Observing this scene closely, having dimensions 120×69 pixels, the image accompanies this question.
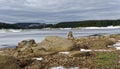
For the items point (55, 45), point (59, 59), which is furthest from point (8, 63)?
point (55, 45)

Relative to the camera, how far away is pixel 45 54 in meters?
23.6

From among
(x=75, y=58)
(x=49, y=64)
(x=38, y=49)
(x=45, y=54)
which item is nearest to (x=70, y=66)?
(x=49, y=64)

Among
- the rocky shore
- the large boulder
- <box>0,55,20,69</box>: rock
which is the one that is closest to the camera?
<box>0,55,20,69</box>: rock

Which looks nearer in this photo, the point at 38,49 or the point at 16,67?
the point at 16,67

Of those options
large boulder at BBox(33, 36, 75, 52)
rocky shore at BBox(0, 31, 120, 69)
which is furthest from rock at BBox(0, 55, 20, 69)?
large boulder at BBox(33, 36, 75, 52)

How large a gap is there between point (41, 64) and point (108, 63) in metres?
3.42

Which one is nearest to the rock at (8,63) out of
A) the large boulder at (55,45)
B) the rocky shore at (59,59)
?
the rocky shore at (59,59)

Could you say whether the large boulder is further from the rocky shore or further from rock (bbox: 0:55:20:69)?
rock (bbox: 0:55:20:69)

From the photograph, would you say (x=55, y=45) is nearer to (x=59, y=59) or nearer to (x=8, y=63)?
(x=59, y=59)

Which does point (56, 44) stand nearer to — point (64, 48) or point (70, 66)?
point (64, 48)

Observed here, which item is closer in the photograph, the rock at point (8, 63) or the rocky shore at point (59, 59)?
the rock at point (8, 63)

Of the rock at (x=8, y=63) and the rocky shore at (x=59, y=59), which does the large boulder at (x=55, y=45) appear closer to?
the rocky shore at (x=59, y=59)

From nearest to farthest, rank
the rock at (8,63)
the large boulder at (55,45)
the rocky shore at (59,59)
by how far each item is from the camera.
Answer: the rock at (8,63)
the rocky shore at (59,59)
the large boulder at (55,45)

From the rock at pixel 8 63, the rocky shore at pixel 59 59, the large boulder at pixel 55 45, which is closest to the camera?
the rock at pixel 8 63
